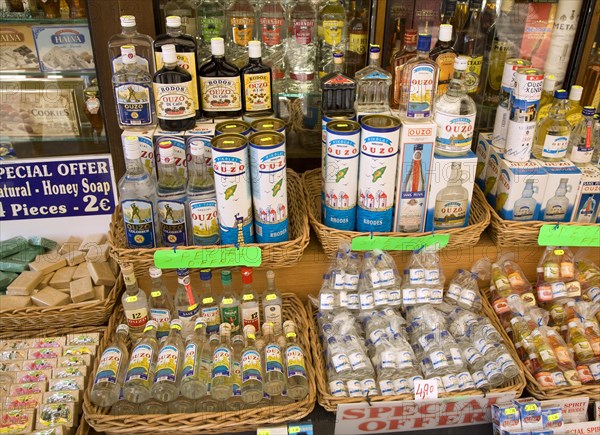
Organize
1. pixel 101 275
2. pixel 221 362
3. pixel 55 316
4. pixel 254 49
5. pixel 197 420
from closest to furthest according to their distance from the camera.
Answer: pixel 197 420 → pixel 221 362 → pixel 254 49 → pixel 55 316 → pixel 101 275

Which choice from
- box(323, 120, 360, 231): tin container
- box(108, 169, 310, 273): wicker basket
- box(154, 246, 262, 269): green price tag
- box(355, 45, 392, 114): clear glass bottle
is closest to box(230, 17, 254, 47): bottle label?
box(355, 45, 392, 114): clear glass bottle

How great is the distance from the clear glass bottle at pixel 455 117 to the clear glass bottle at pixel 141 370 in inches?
44.6

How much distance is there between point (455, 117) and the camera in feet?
5.73

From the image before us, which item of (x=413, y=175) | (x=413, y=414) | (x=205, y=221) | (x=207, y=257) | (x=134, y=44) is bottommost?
(x=413, y=414)

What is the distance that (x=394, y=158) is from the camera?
171cm

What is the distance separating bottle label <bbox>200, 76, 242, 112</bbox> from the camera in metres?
1.78

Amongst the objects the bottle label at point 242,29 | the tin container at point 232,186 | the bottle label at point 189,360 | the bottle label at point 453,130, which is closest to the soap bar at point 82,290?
the bottle label at point 189,360

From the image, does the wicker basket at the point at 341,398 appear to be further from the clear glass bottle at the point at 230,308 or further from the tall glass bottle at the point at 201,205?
the tall glass bottle at the point at 201,205

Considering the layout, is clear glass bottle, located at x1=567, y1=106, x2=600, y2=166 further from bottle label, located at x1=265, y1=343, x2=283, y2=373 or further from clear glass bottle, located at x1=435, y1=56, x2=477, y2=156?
bottle label, located at x1=265, y1=343, x2=283, y2=373

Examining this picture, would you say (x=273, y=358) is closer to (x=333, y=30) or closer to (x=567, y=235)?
(x=567, y=235)

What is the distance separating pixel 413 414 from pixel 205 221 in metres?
0.89

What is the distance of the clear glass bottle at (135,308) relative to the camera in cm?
183

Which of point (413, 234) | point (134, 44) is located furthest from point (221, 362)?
point (134, 44)

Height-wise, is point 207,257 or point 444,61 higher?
point 444,61
